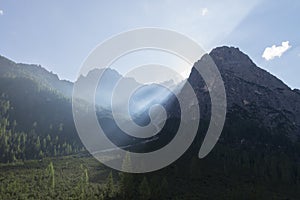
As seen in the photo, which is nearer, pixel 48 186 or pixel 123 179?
pixel 123 179

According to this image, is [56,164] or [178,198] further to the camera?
[56,164]

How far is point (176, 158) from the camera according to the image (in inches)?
6732

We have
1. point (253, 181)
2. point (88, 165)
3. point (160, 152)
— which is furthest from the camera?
point (160, 152)

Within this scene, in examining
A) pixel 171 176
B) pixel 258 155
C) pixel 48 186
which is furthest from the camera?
pixel 258 155

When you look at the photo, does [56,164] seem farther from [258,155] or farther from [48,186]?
[258,155]

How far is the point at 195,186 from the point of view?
12912cm

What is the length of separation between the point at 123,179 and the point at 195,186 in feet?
104

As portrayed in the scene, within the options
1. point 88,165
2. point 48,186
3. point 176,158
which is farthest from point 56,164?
Result: point 176,158

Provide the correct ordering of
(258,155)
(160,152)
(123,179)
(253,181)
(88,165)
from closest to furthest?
(123,179), (253,181), (88,165), (160,152), (258,155)

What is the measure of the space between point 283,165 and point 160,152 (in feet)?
203

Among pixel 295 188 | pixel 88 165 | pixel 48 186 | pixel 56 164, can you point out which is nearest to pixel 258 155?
pixel 295 188

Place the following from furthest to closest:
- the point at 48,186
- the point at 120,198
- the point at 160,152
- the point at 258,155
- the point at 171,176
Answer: the point at 258,155 < the point at 160,152 < the point at 171,176 < the point at 48,186 < the point at 120,198

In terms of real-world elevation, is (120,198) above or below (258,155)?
below

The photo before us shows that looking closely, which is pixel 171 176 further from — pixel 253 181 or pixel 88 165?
pixel 88 165
